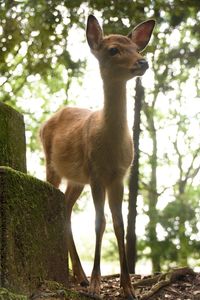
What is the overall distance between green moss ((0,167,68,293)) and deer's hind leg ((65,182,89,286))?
1.55 m

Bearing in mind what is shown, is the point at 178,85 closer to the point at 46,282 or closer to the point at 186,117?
the point at 186,117

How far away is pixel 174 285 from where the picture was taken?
6062mm

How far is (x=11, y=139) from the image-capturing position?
5.30 m

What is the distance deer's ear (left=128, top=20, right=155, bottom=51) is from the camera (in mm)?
6422

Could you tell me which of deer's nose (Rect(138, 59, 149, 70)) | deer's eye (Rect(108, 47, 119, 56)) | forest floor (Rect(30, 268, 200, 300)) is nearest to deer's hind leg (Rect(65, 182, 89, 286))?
forest floor (Rect(30, 268, 200, 300))

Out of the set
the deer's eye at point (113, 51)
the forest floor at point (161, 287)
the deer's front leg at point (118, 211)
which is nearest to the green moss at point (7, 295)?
the forest floor at point (161, 287)

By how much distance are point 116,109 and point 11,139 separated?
1.31m

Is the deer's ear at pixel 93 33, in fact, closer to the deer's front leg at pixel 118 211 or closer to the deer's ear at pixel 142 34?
the deer's ear at pixel 142 34

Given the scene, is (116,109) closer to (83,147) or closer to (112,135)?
(112,135)

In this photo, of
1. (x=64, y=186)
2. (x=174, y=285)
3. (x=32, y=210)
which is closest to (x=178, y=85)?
(x=64, y=186)

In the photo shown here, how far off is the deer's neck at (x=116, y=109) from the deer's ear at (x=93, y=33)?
525 millimetres

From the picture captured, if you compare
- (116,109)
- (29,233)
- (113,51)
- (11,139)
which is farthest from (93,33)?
(29,233)

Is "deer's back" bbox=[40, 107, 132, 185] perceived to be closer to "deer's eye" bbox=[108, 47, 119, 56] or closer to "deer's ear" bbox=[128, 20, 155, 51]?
"deer's eye" bbox=[108, 47, 119, 56]

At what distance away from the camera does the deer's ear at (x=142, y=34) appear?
21.1ft
